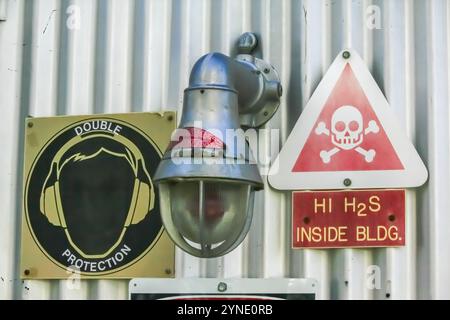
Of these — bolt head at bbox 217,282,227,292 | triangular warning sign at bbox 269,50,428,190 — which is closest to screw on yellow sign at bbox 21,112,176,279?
bolt head at bbox 217,282,227,292

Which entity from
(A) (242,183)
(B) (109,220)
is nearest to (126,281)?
(B) (109,220)

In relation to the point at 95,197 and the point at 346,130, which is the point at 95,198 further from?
the point at 346,130

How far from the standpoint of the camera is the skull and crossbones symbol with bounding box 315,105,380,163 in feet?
8.00

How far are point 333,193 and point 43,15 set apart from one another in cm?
95

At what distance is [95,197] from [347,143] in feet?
2.20

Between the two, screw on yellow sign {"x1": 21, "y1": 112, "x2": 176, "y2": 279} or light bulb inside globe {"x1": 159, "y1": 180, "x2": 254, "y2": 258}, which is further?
screw on yellow sign {"x1": 21, "y1": 112, "x2": 176, "y2": 279}

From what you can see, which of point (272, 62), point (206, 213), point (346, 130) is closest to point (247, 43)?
point (272, 62)

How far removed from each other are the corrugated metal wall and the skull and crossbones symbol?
0.27 feet

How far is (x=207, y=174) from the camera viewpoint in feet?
6.85

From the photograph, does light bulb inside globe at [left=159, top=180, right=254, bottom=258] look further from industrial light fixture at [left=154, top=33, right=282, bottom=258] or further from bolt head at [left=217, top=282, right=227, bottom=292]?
bolt head at [left=217, top=282, right=227, bottom=292]

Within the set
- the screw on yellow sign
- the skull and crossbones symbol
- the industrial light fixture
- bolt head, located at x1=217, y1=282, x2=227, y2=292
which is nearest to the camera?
the industrial light fixture

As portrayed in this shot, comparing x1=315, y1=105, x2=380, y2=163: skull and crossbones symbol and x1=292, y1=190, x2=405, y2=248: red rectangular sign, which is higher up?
x1=315, y1=105, x2=380, y2=163: skull and crossbones symbol

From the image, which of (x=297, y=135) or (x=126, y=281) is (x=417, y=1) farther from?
(x=126, y=281)

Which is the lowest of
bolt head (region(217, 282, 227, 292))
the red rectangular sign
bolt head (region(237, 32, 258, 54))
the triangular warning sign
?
bolt head (region(217, 282, 227, 292))
